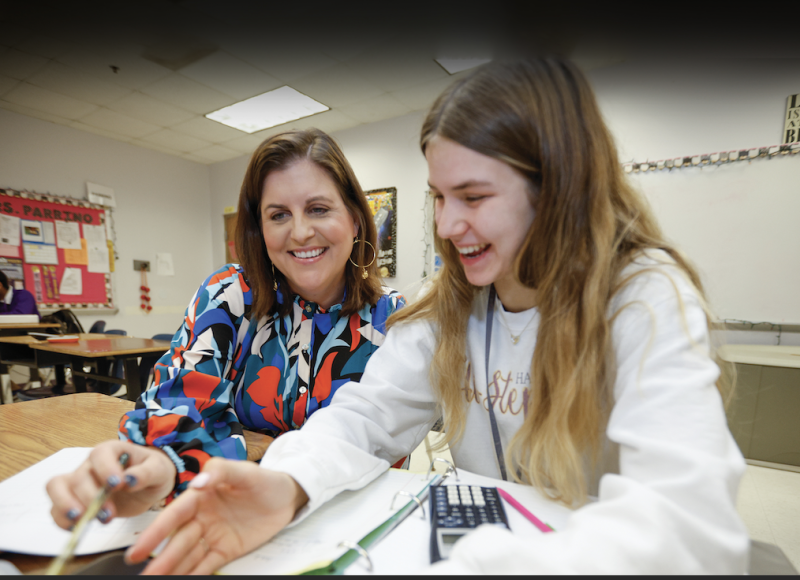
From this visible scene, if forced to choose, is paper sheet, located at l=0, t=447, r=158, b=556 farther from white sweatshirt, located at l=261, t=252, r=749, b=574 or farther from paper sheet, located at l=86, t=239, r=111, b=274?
paper sheet, located at l=86, t=239, r=111, b=274

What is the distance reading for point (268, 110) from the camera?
140 inches

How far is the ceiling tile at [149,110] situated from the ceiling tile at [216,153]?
2.36ft

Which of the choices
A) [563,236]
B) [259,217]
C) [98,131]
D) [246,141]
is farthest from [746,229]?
[98,131]

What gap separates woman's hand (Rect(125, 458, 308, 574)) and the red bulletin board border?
15.4 feet

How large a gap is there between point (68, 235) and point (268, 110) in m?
2.49

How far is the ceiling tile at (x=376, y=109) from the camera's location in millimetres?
3412

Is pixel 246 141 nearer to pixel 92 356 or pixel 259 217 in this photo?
pixel 92 356

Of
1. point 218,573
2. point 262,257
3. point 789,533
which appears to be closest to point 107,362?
point 262,257

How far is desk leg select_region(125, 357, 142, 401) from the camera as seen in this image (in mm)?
2197

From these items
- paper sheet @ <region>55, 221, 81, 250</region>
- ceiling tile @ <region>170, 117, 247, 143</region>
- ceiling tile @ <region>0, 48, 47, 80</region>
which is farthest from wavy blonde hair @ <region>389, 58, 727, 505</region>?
paper sheet @ <region>55, 221, 81, 250</region>

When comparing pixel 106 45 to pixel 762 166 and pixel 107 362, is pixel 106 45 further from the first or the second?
pixel 762 166

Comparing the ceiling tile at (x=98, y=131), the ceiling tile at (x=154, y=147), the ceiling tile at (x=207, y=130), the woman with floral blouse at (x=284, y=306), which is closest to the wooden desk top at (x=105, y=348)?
the woman with floral blouse at (x=284, y=306)

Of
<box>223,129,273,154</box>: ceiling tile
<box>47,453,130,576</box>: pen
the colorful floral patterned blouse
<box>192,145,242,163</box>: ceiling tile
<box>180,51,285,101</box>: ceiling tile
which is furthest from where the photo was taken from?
<box>192,145,242,163</box>: ceiling tile

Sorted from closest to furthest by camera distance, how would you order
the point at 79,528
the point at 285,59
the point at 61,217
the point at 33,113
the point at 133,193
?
the point at 79,528 < the point at 285,59 < the point at 33,113 < the point at 61,217 < the point at 133,193
